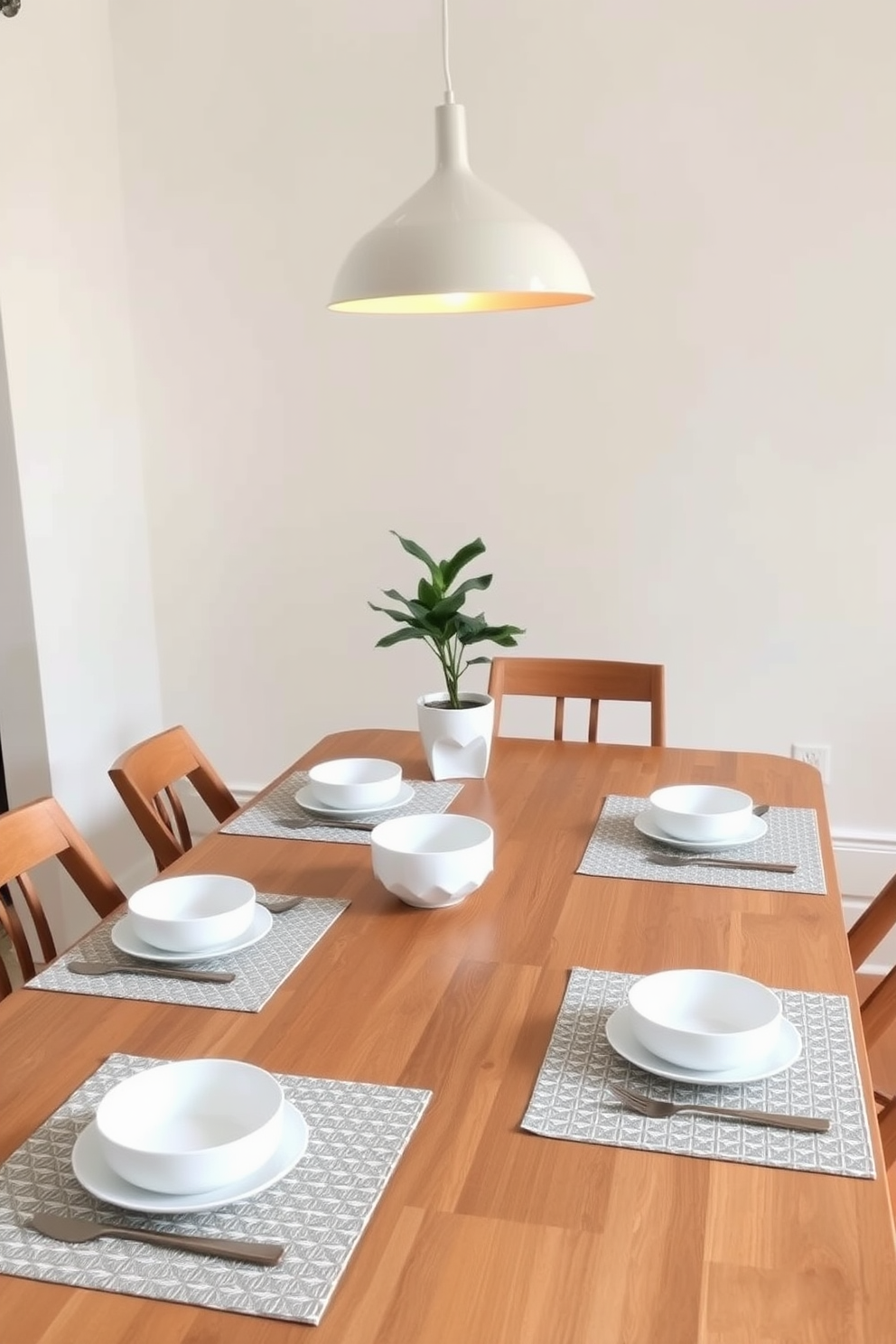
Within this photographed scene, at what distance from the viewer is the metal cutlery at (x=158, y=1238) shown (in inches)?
38.8

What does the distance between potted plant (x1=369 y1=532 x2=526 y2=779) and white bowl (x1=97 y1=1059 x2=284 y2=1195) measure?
39.1 inches

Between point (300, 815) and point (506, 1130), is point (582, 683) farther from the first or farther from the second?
point (506, 1130)

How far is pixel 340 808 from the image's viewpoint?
2.04 meters

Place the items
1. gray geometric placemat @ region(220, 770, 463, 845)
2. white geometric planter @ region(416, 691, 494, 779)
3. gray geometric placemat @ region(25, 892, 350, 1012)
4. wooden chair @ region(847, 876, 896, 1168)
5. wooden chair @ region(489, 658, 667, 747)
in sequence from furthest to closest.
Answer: wooden chair @ region(489, 658, 667, 747)
white geometric planter @ region(416, 691, 494, 779)
gray geometric placemat @ region(220, 770, 463, 845)
wooden chair @ region(847, 876, 896, 1168)
gray geometric placemat @ region(25, 892, 350, 1012)

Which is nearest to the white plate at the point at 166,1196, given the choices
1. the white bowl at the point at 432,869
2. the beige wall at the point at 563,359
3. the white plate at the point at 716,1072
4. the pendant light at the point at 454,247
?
the white plate at the point at 716,1072

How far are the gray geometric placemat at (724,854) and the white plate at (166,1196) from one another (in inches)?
30.6

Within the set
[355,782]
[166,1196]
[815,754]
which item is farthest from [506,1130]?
[815,754]

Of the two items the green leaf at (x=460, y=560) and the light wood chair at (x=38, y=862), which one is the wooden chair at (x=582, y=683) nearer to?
the green leaf at (x=460, y=560)

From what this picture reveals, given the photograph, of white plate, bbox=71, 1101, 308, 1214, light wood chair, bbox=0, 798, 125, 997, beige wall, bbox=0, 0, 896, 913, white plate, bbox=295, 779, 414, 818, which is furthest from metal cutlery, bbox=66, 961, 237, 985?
beige wall, bbox=0, 0, 896, 913

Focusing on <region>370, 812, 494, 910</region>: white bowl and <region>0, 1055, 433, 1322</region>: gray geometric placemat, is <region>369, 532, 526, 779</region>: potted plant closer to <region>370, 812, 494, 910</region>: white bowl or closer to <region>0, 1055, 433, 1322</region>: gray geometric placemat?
<region>370, 812, 494, 910</region>: white bowl

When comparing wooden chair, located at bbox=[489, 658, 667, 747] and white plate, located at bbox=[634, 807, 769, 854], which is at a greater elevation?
wooden chair, located at bbox=[489, 658, 667, 747]

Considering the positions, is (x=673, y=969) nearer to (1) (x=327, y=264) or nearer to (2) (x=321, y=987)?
(2) (x=321, y=987)

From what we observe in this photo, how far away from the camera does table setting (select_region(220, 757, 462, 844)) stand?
1992mm

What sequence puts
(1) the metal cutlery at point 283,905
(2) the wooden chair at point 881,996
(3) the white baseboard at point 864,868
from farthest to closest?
(3) the white baseboard at point 864,868
(1) the metal cutlery at point 283,905
(2) the wooden chair at point 881,996
